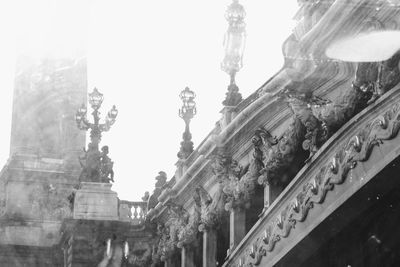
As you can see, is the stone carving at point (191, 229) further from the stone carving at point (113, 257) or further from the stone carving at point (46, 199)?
the stone carving at point (46, 199)

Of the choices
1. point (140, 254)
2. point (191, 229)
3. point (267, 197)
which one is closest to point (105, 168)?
point (140, 254)

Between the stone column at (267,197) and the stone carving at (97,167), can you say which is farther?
the stone carving at (97,167)

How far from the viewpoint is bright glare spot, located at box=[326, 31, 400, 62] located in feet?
48.0

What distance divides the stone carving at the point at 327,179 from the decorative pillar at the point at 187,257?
4162mm

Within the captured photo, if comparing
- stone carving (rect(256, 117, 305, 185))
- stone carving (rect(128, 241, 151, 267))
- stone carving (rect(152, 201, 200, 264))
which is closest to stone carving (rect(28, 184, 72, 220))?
stone carving (rect(128, 241, 151, 267))

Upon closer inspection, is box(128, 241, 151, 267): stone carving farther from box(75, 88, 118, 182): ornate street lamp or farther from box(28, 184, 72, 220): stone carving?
box(28, 184, 72, 220): stone carving

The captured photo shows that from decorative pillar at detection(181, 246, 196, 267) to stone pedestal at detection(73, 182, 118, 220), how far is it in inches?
172

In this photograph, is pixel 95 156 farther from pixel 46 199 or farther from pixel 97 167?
pixel 46 199

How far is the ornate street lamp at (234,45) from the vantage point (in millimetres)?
20703

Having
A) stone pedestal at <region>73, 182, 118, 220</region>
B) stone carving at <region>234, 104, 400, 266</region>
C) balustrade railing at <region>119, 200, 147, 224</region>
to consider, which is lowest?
stone carving at <region>234, 104, 400, 266</region>

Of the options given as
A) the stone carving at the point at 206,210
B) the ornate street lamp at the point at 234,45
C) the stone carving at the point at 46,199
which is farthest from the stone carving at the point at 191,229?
the stone carving at the point at 46,199

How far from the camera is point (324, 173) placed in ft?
54.7

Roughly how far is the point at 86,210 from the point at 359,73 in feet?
46.0

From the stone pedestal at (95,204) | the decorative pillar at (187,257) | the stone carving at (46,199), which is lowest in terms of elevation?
the decorative pillar at (187,257)
